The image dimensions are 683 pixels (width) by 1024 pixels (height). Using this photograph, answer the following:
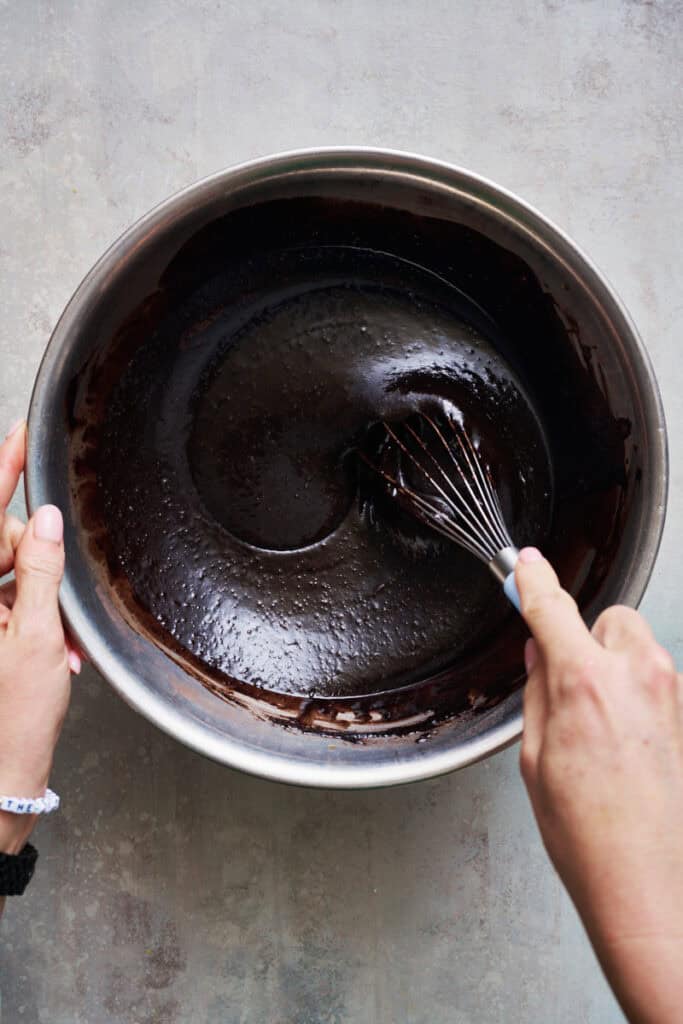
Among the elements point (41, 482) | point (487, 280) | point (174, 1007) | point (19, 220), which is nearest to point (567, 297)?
point (487, 280)

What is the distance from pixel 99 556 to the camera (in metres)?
0.80

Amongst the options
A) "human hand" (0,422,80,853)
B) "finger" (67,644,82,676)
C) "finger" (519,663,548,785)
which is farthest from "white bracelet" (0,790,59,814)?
"finger" (519,663,548,785)

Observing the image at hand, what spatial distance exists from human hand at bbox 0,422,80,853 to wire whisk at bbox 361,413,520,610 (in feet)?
1.12

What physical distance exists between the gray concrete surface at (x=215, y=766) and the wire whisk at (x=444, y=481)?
260 millimetres

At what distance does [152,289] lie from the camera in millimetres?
784

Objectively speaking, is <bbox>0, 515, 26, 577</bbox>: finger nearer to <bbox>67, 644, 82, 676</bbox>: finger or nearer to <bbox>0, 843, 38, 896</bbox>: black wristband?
<bbox>67, 644, 82, 676</bbox>: finger

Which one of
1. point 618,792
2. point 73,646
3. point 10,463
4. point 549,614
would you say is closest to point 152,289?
point 10,463

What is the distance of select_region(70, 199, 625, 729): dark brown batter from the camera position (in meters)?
0.84

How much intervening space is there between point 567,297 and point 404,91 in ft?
1.20

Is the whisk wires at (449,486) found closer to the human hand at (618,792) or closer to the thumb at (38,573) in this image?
the human hand at (618,792)

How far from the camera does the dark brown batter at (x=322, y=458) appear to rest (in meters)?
0.84

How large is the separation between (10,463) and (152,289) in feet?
0.70

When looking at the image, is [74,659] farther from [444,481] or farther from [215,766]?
[444,481]

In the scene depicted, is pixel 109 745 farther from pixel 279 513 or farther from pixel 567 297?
pixel 567 297
